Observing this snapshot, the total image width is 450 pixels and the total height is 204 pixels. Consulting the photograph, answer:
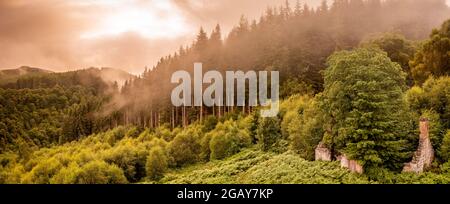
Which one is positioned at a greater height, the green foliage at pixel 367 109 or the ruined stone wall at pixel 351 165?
the green foliage at pixel 367 109

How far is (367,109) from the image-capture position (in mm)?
21406

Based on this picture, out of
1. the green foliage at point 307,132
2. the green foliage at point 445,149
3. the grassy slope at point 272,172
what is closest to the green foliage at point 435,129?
the green foliage at point 445,149

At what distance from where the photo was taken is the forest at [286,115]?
70.8 ft

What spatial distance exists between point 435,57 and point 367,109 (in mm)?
14943

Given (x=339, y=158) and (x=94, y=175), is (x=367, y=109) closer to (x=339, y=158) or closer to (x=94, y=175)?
(x=339, y=158)

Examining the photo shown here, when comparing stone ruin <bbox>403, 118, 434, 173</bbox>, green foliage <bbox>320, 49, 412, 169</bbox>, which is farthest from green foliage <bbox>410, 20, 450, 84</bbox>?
stone ruin <bbox>403, 118, 434, 173</bbox>

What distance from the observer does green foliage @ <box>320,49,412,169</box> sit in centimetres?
2078

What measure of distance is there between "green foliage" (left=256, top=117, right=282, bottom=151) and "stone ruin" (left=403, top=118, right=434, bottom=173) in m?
16.4

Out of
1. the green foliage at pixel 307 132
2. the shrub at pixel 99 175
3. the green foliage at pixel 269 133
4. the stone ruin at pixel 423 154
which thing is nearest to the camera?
the stone ruin at pixel 423 154

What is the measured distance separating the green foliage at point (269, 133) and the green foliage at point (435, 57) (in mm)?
11891

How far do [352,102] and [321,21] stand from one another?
64.6m

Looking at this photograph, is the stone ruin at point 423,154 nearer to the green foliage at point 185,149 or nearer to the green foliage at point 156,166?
the green foliage at point 156,166

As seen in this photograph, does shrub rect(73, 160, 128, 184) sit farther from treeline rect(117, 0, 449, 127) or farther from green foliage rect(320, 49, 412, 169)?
green foliage rect(320, 49, 412, 169)

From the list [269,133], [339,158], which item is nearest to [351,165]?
[339,158]
